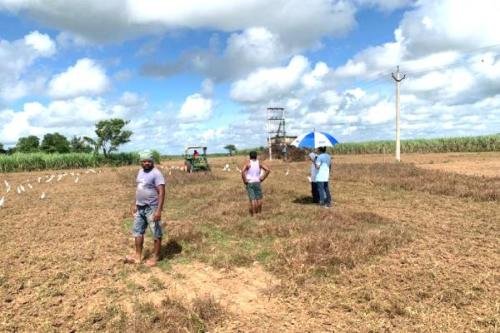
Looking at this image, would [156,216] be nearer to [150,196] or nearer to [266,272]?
[150,196]

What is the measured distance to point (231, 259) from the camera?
8062 millimetres

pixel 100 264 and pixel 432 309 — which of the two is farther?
pixel 100 264

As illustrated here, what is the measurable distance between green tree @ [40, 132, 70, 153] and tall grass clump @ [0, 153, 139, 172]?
19.4 meters

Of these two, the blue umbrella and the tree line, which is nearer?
the blue umbrella

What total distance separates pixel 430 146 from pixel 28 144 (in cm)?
5869

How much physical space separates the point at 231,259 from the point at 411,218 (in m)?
5.33

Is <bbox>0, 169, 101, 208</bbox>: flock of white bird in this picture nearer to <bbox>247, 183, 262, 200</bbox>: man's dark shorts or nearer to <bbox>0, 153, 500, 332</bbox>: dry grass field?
<bbox>0, 153, 500, 332</bbox>: dry grass field

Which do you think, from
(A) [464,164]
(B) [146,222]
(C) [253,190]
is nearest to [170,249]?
(B) [146,222]

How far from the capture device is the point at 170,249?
29.9ft

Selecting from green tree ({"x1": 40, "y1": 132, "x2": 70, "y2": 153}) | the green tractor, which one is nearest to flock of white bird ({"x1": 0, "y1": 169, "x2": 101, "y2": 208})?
the green tractor

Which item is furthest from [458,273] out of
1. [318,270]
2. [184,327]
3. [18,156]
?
[18,156]

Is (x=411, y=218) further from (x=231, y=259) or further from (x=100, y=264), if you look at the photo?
(x=100, y=264)

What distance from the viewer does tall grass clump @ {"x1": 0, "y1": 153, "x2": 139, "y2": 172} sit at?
4851cm

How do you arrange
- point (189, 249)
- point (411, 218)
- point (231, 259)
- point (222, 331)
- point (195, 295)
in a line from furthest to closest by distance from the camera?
point (411, 218) → point (189, 249) → point (231, 259) → point (195, 295) → point (222, 331)
